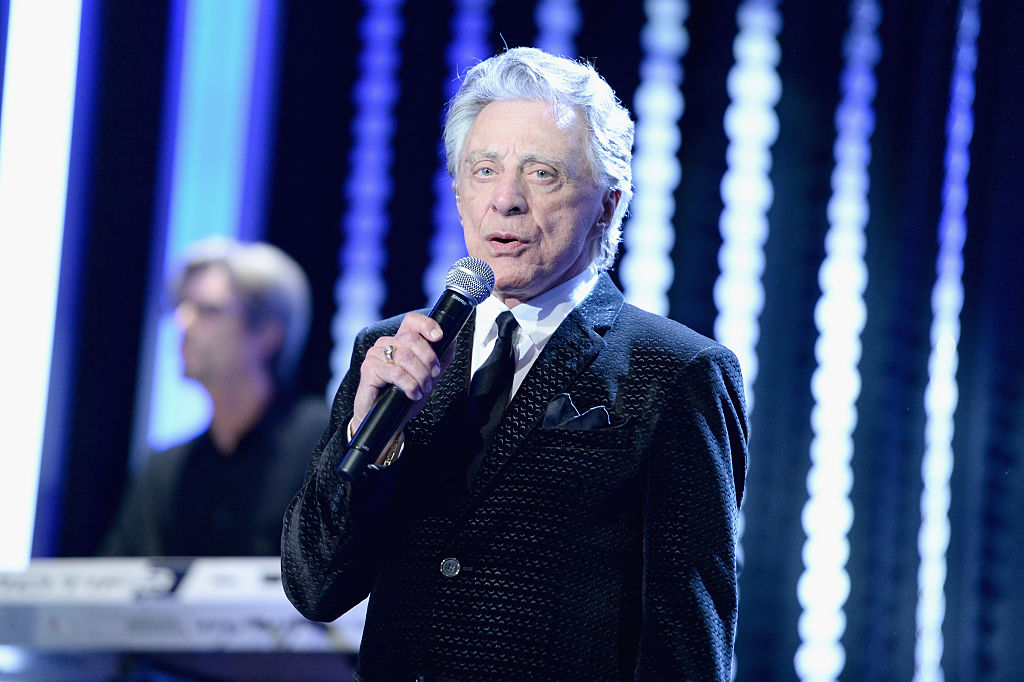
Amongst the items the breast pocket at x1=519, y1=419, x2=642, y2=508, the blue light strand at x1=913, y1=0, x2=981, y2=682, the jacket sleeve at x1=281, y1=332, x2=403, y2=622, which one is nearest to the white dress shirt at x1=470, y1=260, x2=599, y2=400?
the breast pocket at x1=519, y1=419, x2=642, y2=508

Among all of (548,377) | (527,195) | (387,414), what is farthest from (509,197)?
(387,414)

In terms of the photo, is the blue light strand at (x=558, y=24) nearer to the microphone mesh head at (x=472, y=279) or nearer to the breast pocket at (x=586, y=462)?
the microphone mesh head at (x=472, y=279)

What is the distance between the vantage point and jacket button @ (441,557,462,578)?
47.8 inches

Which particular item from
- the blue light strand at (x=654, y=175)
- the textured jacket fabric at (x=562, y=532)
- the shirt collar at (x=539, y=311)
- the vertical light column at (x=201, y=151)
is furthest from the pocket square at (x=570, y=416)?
the vertical light column at (x=201, y=151)

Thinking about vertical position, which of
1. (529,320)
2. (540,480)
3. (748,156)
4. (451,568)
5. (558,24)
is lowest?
(451,568)

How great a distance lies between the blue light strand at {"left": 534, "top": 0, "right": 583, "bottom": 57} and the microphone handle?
2.00 metres

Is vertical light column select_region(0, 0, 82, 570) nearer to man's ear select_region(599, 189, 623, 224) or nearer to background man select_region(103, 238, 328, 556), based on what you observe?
background man select_region(103, 238, 328, 556)

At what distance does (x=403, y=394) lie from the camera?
3.59 feet

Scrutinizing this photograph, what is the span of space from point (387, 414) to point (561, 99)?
536 millimetres

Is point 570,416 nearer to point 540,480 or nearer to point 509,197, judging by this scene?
point 540,480

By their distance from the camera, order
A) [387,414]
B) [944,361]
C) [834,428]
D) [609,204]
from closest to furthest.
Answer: [387,414] → [609,204] → [944,361] → [834,428]

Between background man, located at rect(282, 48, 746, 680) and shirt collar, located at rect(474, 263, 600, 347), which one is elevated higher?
shirt collar, located at rect(474, 263, 600, 347)

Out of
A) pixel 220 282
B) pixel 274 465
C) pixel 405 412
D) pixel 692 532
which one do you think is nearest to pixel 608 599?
pixel 692 532

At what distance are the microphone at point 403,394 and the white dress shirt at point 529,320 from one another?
102mm
